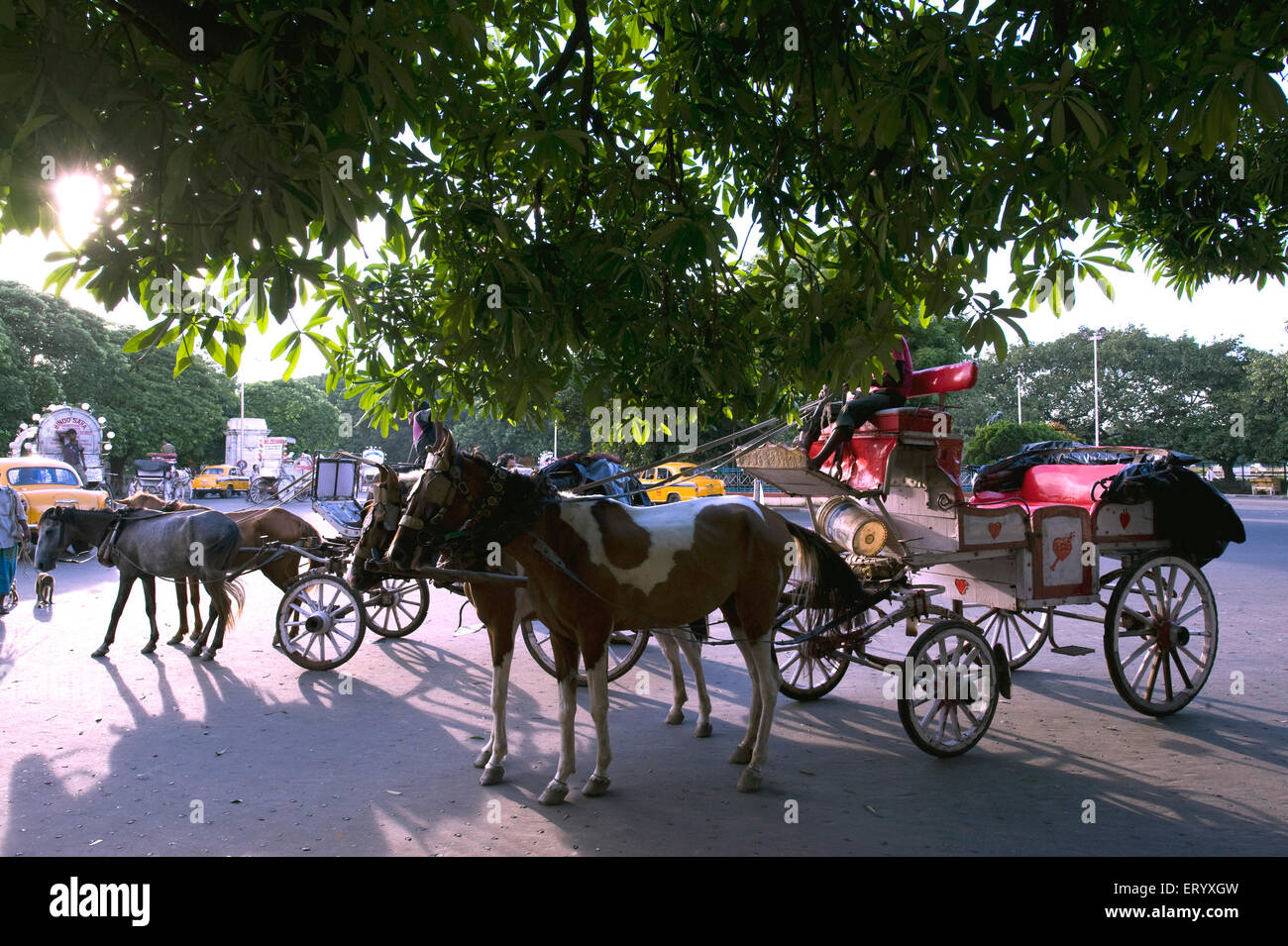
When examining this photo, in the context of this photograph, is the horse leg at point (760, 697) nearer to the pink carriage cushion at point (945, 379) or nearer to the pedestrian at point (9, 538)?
the pink carriage cushion at point (945, 379)

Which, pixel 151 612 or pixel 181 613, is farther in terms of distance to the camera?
pixel 181 613

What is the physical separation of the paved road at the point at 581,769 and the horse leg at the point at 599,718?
8 cm

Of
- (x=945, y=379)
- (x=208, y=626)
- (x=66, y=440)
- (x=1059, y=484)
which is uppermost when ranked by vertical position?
(x=66, y=440)

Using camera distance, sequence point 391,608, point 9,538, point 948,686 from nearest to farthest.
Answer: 1. point 948,686
2. point 391,608
3. point 9,538

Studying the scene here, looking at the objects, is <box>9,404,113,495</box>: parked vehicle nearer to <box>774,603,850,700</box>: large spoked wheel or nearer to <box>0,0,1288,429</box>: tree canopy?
<box>774,603,850,700</box>: large spoked wheel

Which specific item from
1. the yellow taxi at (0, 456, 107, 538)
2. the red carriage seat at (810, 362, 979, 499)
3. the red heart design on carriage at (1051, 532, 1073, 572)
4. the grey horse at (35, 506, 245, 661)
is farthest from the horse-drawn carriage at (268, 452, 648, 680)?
the yellow taxi at (0, 456, 107, 538)

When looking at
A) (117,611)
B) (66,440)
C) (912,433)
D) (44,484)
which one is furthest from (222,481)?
(912,433)

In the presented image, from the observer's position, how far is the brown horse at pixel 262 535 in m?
8.38

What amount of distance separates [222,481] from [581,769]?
134ft

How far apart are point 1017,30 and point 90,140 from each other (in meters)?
3.74

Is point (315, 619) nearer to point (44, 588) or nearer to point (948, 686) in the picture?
point (44, 588)

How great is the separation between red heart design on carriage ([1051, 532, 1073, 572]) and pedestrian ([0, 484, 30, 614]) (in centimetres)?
1096

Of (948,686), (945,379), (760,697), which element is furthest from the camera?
(945,379)

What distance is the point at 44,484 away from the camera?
17.3 metres
